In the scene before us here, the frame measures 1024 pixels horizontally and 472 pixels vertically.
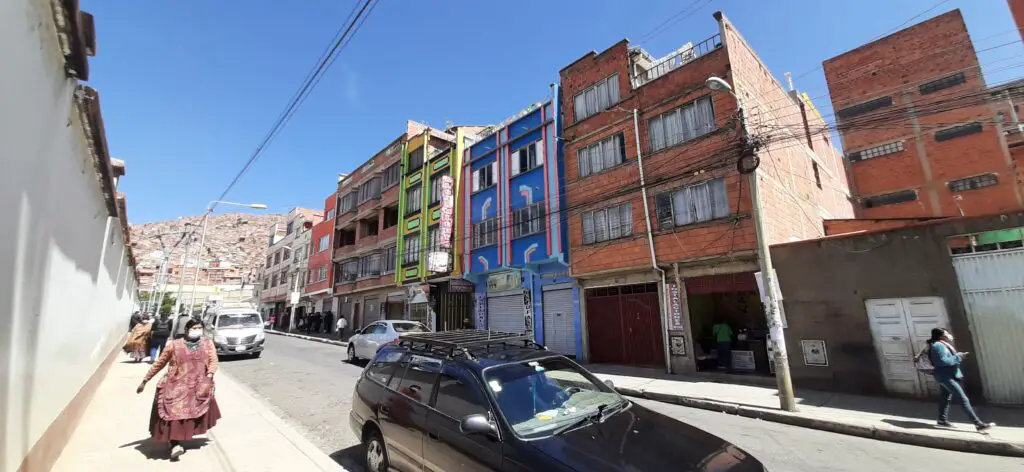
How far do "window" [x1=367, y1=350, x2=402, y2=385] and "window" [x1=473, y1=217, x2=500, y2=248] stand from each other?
47.5ft

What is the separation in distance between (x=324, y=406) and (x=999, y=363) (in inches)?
530

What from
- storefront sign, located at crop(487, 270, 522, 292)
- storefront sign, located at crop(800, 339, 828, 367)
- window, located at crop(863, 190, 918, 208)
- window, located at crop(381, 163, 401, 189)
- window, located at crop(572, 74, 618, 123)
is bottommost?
storefront sign, located at crop(800, 339, 828, 367)

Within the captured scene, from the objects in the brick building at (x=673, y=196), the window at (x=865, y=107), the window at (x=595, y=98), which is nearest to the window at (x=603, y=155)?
the brick building at (x=673, y=196)

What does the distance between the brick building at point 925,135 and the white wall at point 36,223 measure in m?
27.6

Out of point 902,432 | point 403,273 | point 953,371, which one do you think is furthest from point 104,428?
point 403,273

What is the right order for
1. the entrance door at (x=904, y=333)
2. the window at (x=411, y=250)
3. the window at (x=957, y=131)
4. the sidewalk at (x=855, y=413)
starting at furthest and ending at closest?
the window at (x=411, y=250) → the window at (x=957, y=131) → the entrance door at (x=904, y=333) → the sidewalk at (x=855, y=413)

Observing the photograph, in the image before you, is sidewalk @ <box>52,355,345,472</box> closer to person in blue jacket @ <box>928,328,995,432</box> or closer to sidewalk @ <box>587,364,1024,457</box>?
sidewalk @ <box>587,364,1024,457</box>

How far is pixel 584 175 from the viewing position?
1672cm

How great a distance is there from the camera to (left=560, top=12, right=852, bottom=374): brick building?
503 inches

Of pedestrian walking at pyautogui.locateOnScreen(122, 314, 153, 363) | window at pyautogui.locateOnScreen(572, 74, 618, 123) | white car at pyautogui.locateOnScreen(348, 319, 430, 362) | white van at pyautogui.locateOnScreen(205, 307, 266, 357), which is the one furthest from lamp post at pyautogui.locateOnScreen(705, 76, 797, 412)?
pedestrian walking at pyautogui.locateOnScreen(122, 314, 153, 363)

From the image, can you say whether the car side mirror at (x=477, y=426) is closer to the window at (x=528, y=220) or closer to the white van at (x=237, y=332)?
the window at (x=528, y=220)

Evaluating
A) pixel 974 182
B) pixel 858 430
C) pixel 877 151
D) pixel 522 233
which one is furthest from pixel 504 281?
pixel 974 182

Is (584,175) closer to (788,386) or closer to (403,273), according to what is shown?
(788,386)

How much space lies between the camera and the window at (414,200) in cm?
2661
